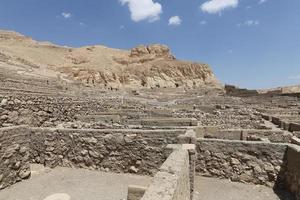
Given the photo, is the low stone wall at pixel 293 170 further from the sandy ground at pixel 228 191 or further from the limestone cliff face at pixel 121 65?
the limestone cliff face at pixel 121 65

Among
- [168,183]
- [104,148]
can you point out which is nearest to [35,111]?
[104,148]

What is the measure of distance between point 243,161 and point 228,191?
0.73 metres

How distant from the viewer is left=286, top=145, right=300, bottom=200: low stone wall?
526 centimetres

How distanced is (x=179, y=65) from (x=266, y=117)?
164 ft

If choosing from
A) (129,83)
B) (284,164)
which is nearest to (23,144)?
(284,164)

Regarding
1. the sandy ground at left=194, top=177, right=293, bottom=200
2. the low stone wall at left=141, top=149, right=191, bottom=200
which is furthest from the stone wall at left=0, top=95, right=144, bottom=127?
the low stone wall at left=141, top=149, right=191, bottom=200

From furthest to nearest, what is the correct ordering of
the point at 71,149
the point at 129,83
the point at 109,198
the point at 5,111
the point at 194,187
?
the point at 129,83 → the point at 5,111 → the point at 71,149 → the point at 194,187 → the point at 109,198

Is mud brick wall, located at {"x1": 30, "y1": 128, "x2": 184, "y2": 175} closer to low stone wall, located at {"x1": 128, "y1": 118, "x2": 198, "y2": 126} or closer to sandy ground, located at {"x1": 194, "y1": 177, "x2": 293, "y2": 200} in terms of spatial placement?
sandy ground, located at {"x1": 194, "y1": 177, "x2": 293, "y2": 200}

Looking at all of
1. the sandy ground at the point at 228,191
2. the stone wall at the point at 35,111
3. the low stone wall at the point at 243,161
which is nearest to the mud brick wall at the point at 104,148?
the low stone wall at the point at 243,161

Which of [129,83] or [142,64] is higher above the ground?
[142,64]

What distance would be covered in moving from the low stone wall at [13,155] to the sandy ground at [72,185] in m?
0.17

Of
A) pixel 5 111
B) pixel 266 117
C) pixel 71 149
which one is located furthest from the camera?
pixel 266 117

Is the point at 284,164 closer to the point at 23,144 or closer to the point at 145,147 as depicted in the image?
the point at 145,147

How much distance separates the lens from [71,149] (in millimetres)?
6762
